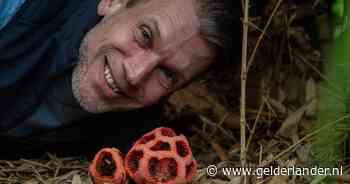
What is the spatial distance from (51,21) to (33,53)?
20cm

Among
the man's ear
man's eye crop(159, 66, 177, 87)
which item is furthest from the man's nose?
the man's ear

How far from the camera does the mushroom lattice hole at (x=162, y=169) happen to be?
6.19ft

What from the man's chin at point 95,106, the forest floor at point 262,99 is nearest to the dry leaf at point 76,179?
the forest floor at point 262,99

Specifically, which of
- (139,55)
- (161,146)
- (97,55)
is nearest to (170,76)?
(139,55)

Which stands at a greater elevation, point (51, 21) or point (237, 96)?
point (51, 21)

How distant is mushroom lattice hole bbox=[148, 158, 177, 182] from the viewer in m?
1.89

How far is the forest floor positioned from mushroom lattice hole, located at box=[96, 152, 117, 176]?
0.58 metres

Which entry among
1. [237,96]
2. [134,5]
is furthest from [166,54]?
[237,96]

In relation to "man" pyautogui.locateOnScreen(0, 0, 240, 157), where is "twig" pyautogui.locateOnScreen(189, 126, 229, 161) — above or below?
below

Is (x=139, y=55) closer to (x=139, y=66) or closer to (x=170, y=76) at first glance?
(x=139, y=66)

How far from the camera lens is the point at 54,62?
8.59 ft

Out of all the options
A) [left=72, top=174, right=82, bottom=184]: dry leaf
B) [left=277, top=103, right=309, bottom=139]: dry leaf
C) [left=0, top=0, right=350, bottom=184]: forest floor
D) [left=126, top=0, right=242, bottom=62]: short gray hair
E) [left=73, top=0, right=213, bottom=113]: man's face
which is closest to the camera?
[left=72, top=174, right=82, bottom=184]: dry leaf

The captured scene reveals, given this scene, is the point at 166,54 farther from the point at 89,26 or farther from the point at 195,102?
the point at 195,102

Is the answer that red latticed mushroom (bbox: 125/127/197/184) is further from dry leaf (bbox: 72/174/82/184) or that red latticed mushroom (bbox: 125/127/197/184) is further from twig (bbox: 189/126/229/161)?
twig (bbox: 189/126/229/161)
